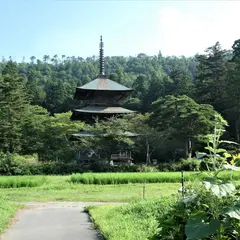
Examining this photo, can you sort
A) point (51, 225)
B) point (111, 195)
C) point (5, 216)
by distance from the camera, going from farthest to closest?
point (111, 195) < point (5, 216) < point (51, 225)

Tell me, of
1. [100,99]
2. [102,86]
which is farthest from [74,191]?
[102,86]

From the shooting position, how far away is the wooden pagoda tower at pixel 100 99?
3012cm

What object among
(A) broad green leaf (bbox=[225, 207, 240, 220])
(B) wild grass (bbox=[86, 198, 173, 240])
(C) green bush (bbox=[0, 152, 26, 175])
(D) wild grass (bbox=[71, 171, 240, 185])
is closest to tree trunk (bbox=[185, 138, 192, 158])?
(D) wild grass (bbox=[71, 171, 240, 185])

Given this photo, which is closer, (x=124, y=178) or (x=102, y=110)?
(x=124, y=178)

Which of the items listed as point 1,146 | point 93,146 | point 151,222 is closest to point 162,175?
point 93,146

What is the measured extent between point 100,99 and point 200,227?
2841 centimetres

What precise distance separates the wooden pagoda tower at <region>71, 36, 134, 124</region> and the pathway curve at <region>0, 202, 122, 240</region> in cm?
1772

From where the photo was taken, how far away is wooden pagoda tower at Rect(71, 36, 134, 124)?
30125mm

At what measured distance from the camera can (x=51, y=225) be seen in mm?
9188

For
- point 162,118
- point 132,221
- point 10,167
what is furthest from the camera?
point 162,118

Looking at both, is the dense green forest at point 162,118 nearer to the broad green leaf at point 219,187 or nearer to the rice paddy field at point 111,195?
the rice paddy field at point 111,195

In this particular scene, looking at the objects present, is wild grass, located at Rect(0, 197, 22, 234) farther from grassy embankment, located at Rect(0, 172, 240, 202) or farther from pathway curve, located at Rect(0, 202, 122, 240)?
grassy embankment, located at Rect(0, 172, 240, 202)

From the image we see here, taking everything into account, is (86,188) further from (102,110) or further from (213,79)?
(213,79)

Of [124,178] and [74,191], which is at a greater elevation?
[124,178]
